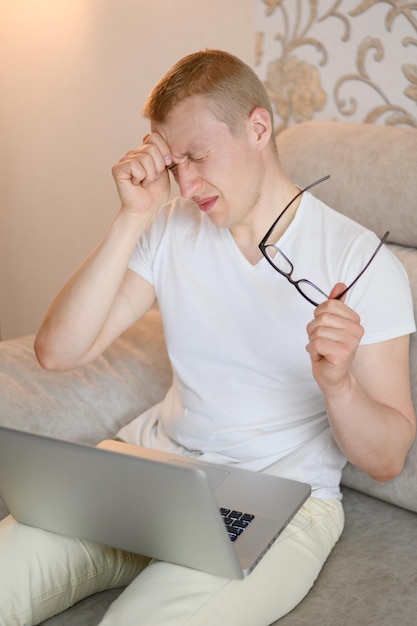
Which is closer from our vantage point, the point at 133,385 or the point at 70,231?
the point at 133,385

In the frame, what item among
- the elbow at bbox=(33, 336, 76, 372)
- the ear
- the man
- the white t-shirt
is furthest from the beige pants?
the ear

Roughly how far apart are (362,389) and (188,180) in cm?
48

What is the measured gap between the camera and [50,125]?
2.86 metres

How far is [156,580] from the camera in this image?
4.12 ft

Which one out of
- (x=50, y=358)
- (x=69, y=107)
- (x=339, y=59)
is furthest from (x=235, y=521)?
(x=69, y=107)

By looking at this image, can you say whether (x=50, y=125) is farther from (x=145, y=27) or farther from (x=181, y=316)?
(x=181, y=316)

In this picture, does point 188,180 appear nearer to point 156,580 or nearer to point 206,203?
point 206,203

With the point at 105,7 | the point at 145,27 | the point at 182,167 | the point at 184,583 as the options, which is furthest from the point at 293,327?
the point at 105,7

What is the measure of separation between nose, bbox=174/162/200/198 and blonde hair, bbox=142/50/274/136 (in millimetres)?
88

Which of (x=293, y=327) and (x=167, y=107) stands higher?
(x=167, y=107)

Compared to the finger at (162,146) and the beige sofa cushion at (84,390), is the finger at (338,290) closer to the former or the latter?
the finger at (162,146)

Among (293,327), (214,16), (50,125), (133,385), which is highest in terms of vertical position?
(214,16)

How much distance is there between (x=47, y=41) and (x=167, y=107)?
4.65ft

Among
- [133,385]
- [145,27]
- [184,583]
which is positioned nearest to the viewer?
[184,583]
